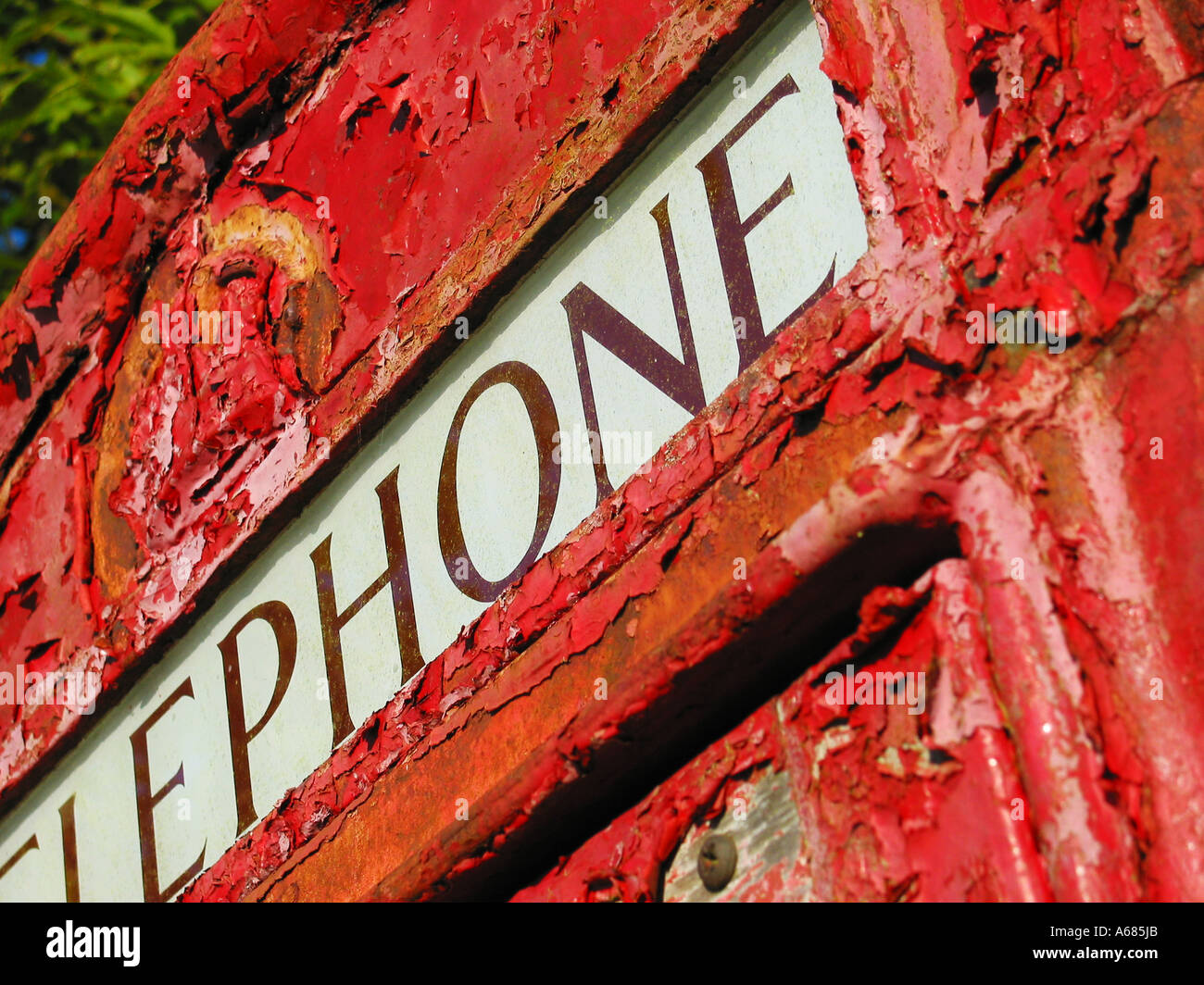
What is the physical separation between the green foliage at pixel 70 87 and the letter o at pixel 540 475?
92.9 inches

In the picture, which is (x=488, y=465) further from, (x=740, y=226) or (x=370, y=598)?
(x=740, y=226)

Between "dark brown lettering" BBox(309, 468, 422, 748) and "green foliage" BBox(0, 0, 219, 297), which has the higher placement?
"green foliage" BBox(0, 0, 219, 297)

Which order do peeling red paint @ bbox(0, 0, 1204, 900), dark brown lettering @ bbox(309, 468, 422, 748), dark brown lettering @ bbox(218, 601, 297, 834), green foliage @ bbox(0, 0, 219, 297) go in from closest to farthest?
1. peeling red paint @ bbox(0, 0, 1204, 900)
2. dark brown lettering @ bbox(309, 468, 422, 748)
3. dark brown lettering @ bbox(218, 601, 297, 834)
4. green foliage @ bbox(0, 0, 219, 297)

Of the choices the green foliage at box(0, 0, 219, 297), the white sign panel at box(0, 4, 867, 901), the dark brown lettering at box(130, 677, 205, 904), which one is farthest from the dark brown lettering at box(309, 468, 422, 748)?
the green foliage at box(0, 0, 219, 297)

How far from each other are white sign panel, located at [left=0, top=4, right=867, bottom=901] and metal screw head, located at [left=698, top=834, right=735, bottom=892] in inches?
13.7

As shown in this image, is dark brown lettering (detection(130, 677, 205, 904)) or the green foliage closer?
dark brown lettering (detection(130, 677, 205, 904))

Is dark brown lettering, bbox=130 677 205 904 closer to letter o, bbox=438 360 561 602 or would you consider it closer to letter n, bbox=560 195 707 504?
letter o, bbox=438 360 561 602

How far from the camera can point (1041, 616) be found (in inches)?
38.3

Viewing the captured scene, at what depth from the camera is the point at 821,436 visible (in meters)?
1.16

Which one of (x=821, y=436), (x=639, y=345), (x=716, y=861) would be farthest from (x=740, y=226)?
(x=716, y=861)

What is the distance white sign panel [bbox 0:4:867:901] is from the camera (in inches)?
51.7

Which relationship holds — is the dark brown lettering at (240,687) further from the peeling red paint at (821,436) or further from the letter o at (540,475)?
the letter o at (540,475)

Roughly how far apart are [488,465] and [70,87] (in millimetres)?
2590

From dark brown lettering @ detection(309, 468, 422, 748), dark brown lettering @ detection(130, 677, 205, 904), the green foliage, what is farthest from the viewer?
the green foliage
